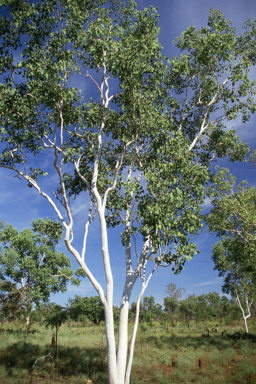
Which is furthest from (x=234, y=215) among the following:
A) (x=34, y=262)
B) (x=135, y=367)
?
(x=34, y=262)

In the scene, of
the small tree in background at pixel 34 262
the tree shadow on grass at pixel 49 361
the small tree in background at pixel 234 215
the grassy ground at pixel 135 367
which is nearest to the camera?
the grassy ground at pixel 135 367

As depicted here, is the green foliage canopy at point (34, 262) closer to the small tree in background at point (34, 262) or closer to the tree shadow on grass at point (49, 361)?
the small tree in background at point (34, 262)

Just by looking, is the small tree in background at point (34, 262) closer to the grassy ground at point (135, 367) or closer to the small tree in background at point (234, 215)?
the grassy ground at point (135, 367)

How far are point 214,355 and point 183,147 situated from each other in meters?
14.7

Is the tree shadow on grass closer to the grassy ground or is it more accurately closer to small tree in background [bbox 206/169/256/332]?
the grassy ground

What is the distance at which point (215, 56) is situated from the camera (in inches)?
539

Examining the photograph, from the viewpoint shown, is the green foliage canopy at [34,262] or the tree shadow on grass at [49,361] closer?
the tree shadow on grass at [49,361]

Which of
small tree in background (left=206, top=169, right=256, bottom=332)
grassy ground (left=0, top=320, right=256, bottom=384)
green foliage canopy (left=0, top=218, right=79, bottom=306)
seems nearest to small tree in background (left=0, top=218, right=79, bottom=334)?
green foliage canopy (left=0, top=218, right=79, bottom=306)

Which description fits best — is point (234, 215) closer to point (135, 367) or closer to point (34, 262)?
point (135, 367)

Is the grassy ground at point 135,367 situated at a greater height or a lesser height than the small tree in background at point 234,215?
lesser

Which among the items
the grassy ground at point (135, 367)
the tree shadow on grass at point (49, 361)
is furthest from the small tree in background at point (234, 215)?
the tree shadow on grass at point (49, 361)

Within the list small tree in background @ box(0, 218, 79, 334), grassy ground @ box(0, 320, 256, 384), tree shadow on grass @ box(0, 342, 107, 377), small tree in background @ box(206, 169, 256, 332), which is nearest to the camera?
grassy ground @ box(0, 320, 256, 384)

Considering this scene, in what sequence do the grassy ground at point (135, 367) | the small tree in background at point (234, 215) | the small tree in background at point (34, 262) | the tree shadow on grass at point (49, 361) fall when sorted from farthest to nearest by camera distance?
1. the small tree in background at point (34, 262)
2. the small tree in background at point (234, 215)
3. the tree shadow on grass at point (49, 361)
4. the grassy ground at point (135, 367)

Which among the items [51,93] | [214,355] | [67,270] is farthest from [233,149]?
[67,270]
